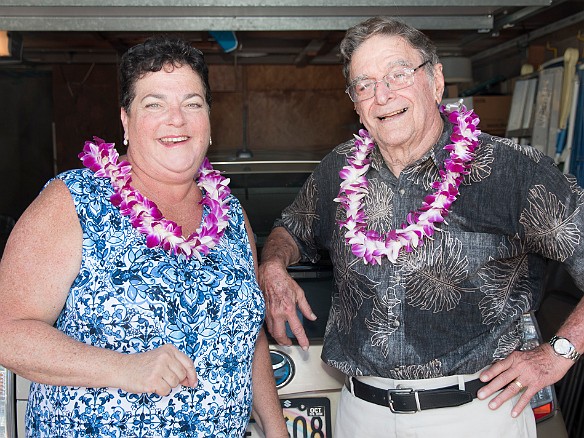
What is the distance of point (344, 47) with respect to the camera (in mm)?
2506

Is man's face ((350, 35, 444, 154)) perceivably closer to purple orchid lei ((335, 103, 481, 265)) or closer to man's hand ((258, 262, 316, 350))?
purple orchid lei ((335, 103, 481, 265))

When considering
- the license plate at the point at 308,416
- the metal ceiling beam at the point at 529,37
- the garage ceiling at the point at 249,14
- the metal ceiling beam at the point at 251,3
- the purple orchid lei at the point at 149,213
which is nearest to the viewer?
the purple orchid lei at the point at 149,213

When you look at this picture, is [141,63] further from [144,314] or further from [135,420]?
[135,420]

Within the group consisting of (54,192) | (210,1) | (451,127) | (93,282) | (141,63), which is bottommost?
(93,282)

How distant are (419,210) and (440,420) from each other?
65 cm

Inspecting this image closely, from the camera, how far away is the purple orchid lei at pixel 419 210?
2.33m

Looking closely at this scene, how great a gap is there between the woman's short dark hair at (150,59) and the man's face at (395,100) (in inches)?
21.5

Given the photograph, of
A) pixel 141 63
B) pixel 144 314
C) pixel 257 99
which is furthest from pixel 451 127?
pixel 257 99

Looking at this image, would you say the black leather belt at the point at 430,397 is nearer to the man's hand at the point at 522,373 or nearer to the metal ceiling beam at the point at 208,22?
the man's hand at the point at 522,373

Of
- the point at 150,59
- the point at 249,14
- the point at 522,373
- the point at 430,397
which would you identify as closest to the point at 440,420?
the point at 430,397

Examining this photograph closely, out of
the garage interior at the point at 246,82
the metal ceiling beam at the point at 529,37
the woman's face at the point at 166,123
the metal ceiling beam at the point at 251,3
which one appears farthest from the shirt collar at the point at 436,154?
the metal ceiling beam at the point at 529,37

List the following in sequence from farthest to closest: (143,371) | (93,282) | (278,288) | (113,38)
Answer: (113,38) < (278,288) < (93,282) < (143,371)

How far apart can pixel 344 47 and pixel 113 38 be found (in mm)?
5329

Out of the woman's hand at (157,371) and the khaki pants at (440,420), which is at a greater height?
the woman's hand at (157,371)
